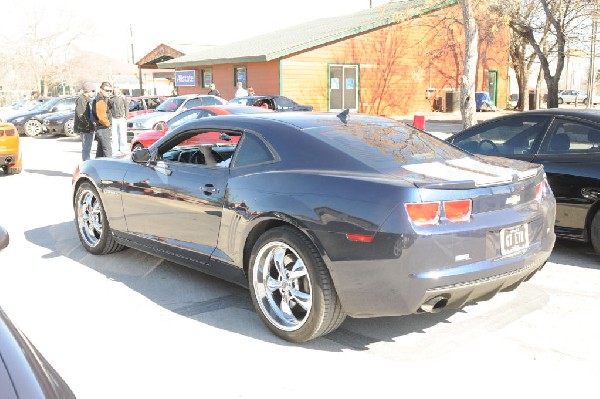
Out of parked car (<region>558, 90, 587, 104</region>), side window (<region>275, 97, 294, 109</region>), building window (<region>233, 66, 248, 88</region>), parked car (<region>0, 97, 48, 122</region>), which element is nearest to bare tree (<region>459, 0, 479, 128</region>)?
side window (<region>275, 97, 294, 109</region>)

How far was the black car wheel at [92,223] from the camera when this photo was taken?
599 centimetres

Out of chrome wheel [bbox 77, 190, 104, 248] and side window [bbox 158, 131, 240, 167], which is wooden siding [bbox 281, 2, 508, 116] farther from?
side window [bbox 158, 131, 240, 167]

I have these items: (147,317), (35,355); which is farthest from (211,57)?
(35,355)

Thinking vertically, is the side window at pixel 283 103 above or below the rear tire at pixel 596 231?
above

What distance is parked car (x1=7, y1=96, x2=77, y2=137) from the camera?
23.8 metres

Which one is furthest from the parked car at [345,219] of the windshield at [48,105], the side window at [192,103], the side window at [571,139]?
the windshield at [48,105]

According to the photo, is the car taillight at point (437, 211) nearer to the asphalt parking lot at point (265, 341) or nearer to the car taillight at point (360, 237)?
the car taillight at point (360, 237)

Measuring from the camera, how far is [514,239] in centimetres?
390

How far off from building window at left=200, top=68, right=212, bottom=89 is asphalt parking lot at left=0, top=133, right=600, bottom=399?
1109 inches

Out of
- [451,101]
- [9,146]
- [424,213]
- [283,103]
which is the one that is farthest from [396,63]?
[424,213]

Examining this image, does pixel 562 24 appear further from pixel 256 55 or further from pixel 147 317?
pixel 147 317

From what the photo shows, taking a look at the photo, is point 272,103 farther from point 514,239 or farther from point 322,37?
point 514,239

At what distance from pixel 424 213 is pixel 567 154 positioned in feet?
9.77

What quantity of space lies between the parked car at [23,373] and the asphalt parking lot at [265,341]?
1.44 meters
